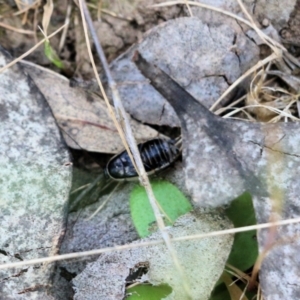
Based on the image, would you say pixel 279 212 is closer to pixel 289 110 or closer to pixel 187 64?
pixel 289 110

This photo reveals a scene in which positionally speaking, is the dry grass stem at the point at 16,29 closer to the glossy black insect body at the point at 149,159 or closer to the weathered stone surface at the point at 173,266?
the glossy black insect body at the point at 149,159

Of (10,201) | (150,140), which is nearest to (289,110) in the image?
(150,140)

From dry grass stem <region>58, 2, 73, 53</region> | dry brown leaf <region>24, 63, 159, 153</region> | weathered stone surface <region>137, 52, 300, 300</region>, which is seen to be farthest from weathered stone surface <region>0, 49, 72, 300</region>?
weathered stone surface <region>137, 52, 300, 300</region>

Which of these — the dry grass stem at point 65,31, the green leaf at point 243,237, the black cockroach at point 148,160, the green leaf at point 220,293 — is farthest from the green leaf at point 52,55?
the green leaf at point 220,293

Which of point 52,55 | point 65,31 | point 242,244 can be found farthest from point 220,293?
point 65,31

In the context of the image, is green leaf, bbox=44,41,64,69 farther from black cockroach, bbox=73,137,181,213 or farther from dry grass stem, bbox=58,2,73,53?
black cockroach, bbox=73,137,181,213

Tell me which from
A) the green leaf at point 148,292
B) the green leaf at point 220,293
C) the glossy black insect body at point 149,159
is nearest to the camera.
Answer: the green leaf at point 148,292
